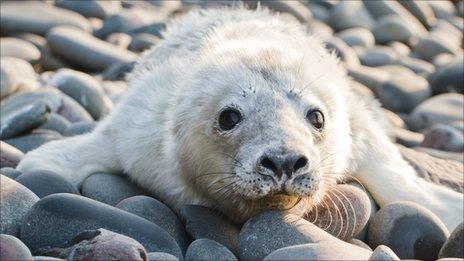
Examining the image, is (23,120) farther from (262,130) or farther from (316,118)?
(262,130)

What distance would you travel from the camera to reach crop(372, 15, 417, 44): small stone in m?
11.6

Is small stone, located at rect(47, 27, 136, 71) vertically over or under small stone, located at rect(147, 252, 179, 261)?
under

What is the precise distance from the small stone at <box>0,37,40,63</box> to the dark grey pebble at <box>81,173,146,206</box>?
13.2 ft

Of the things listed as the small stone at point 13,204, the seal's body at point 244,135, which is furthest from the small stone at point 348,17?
the small stone at point 13,204

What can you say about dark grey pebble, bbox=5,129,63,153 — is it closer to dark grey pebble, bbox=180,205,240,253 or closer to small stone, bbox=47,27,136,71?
dark grey pebble, bbox=180,205,240,253

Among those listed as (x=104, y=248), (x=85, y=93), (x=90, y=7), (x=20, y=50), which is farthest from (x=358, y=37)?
(x=104, y=248)

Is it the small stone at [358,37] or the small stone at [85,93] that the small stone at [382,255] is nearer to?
the small stone at [85,93]

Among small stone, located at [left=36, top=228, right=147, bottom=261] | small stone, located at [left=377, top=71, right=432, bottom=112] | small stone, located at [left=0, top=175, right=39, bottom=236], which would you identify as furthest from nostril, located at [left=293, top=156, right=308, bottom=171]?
small stone, located at [left=377, top=71, right=432, bottom=112]

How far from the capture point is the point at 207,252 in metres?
3.19

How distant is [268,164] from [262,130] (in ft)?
0.86

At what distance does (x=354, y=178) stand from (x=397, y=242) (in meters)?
0.79

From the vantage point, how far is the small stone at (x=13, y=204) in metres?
3.30

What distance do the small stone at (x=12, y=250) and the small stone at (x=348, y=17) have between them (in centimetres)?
944

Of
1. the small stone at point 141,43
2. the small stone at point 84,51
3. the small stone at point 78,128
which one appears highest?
the small stone at point 78,128
